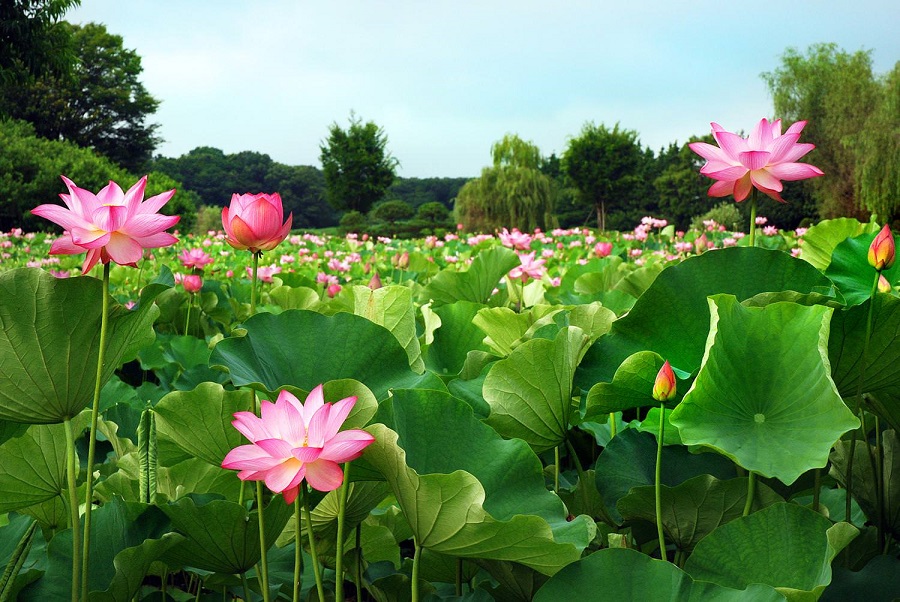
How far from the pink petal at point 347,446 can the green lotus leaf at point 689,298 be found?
1.05 feet

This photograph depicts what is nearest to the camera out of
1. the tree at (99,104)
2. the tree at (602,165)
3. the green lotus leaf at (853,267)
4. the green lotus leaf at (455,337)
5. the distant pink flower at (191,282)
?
the green lotus leaf at (853,267)

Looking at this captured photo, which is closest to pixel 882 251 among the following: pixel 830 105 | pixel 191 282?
pixel 191 282

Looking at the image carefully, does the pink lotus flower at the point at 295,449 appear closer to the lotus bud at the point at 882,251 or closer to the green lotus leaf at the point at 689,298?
the green lotus leaf at the point at 689,298

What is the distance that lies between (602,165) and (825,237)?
2943cm

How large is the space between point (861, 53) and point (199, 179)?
31.8 m

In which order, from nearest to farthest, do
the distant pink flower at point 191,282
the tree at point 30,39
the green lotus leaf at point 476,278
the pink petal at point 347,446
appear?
the pink petal at point 347,446
the green lotus leaf at point 476,278
the distant pink flower at point 191,282
the tree at point 30,39

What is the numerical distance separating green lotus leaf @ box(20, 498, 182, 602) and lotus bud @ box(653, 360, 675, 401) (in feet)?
1.29

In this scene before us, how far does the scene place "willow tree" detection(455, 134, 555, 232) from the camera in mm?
20109

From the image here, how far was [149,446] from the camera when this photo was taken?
62 centimetres

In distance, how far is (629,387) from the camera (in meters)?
0.60

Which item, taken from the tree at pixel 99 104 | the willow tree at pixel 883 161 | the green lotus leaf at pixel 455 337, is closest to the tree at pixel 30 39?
the tree at pixel 99 104

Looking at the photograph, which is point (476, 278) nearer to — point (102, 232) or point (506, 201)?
point (102, 232)

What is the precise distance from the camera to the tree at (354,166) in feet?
98.3

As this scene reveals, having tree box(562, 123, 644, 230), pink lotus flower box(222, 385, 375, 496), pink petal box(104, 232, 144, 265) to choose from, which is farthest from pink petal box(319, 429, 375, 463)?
tree box(562, 123, 644, 230)
